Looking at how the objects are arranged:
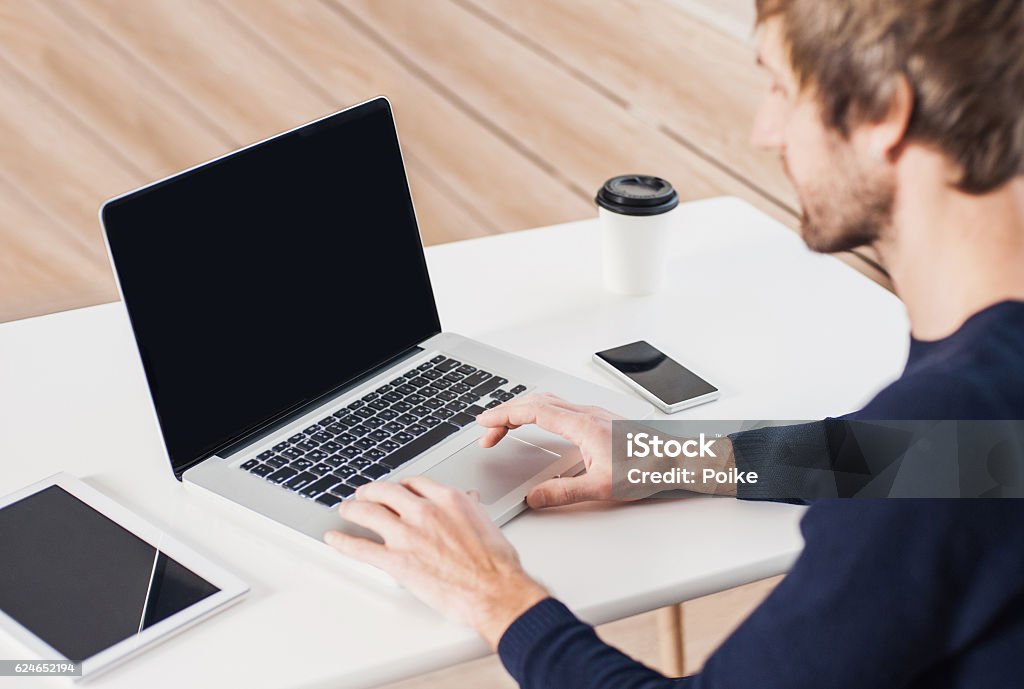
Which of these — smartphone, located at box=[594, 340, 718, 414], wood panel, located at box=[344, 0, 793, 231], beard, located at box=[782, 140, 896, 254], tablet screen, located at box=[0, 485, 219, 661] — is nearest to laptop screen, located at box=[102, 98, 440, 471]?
tablet screen, located at box=[0, 485, 219, 661]

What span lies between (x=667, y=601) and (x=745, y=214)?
2.65 feet

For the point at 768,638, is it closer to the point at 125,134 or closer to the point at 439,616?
the point at 439,616

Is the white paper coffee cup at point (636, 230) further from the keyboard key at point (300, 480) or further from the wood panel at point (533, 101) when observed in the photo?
the wood panel at point (533, 101)

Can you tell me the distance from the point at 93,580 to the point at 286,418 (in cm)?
25

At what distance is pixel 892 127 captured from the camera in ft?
2.74

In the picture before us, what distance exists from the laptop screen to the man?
196 mm

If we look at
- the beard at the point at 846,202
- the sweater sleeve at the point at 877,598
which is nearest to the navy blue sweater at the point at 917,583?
the sweater sleeve at the point at 877,598

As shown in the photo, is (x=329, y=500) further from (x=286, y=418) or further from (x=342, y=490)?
(x=286, y=418)

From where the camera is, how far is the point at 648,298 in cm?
142

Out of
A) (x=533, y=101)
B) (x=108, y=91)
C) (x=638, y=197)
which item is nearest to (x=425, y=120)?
(x=533, y=101)

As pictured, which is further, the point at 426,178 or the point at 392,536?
the point at 426,178

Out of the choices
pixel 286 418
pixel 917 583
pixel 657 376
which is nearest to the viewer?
pixel 917 583

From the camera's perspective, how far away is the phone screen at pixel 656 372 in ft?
3.95

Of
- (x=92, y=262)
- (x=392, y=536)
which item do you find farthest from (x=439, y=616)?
(x=92, y=262)
